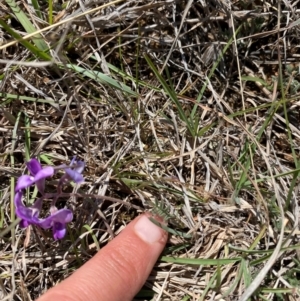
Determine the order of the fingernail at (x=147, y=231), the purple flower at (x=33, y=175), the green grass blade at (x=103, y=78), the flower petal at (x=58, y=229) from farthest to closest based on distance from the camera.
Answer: the green grass blade at (x=103, y=78)
the fingernail at (x=147, y=231)
the flower petal at (x=58, y=229)
the purple flower at (x=33, y=175)

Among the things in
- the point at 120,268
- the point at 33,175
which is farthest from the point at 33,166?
the point at 120,268

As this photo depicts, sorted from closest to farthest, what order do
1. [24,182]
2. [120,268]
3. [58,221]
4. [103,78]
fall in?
[24,182] → [58,221] → [120,268] → [103,78]

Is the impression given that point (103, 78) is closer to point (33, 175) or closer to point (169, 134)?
point (169, 134)

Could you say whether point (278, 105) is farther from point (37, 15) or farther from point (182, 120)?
point (37, 15)

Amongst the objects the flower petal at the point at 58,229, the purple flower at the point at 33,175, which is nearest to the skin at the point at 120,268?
the flower petal at the point at 58,229

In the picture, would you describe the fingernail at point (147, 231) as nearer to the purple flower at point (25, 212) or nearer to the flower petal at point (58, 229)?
the flower petal at point (58, 229)

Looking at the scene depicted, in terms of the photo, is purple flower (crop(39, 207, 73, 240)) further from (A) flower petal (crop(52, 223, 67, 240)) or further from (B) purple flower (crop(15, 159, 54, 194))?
(B) purple flower (crop(15, 159, 54, 194))
